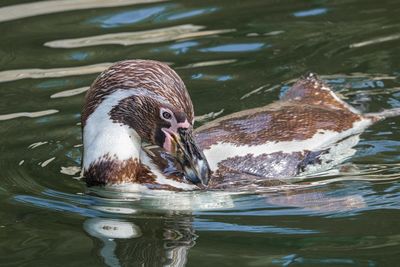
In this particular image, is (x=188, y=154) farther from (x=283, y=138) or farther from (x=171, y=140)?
Answer: (x=283, y=138)

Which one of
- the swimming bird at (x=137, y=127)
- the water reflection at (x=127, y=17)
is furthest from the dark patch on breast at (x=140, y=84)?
the water reflection at (x=127, y=17)

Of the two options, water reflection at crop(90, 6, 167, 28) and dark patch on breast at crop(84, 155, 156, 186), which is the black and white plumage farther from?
water reflection at crop(90, 6, 167, 28)

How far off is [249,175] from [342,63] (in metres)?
2.73

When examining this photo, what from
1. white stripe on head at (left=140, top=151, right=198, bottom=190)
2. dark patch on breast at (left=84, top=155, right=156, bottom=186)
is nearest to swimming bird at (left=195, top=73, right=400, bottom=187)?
white stripe on head at (left=140, top=151, right=198, bottom=190)

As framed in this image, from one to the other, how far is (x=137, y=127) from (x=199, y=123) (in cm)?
165

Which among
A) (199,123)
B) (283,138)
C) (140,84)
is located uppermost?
(140,84)

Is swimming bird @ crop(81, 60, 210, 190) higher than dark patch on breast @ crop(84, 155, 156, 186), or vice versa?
swimming bird @ crop(81, 60, 210, 190)

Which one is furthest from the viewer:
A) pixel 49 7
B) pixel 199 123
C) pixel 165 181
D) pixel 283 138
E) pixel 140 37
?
pixel 49 7

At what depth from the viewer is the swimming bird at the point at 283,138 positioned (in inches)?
286

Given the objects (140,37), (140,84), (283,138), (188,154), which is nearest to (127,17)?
(140,37)

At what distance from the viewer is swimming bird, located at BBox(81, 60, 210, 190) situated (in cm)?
672

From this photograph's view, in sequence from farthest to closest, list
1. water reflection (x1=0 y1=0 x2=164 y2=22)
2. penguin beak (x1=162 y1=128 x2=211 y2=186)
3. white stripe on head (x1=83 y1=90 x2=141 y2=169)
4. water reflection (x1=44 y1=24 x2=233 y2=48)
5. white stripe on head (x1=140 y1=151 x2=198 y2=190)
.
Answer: water reflection (x1=0 y1=0 x2=164 y2=22), water reflection (x1=44 y1=24 x2=233 y2=48), white stripe on head (x1=140 y1=151 x2=198 y2=190), white stripe on head (x1=83 y1=90 x2=141 y2=169), penguin beak (x1=162 y1=128 x2=211 y2=186)

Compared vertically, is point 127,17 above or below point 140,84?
below

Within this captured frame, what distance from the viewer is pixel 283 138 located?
24.7ft
